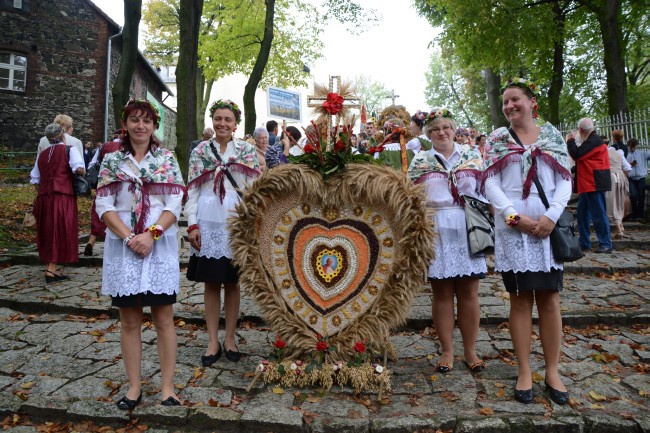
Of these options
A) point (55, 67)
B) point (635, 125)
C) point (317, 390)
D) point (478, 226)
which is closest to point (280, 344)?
point (317, 390)

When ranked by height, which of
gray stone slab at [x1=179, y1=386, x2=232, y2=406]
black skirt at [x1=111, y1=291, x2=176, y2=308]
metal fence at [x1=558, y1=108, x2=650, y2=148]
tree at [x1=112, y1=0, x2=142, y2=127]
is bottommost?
gray stone slab at [x1=179, y1=386, x2=232, y2=406]

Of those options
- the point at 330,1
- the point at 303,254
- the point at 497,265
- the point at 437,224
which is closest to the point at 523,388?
the point at 497,265

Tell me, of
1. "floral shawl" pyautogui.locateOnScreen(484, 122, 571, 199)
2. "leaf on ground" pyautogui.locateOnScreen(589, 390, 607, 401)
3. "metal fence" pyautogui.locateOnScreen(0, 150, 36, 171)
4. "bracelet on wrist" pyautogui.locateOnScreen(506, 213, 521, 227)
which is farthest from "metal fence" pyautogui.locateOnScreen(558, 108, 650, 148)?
"metal fence" pyautogui.locateOnScreen(0, 150, 36, 171)

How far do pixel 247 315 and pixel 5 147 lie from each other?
17952 millimetres

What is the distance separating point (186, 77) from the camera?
11.2 metres

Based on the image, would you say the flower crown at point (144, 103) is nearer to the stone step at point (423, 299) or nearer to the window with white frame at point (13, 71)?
the stone step at point (423, 299)

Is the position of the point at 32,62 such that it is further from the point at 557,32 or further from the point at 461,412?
the point at 461,412

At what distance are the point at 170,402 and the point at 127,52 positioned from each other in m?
10.1

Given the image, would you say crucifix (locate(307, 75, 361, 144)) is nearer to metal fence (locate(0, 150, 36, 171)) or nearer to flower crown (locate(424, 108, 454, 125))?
flower crown (locate(424, 108, 454, 125))

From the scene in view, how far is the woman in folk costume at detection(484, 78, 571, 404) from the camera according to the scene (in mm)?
3496

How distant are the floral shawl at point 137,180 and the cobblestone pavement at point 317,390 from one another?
1.38 meters

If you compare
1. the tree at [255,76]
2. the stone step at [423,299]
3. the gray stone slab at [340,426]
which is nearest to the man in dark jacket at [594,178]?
the stone step at [423,299]

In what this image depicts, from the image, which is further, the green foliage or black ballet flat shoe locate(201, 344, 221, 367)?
the green foliage

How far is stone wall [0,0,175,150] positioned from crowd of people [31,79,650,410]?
18.6m
